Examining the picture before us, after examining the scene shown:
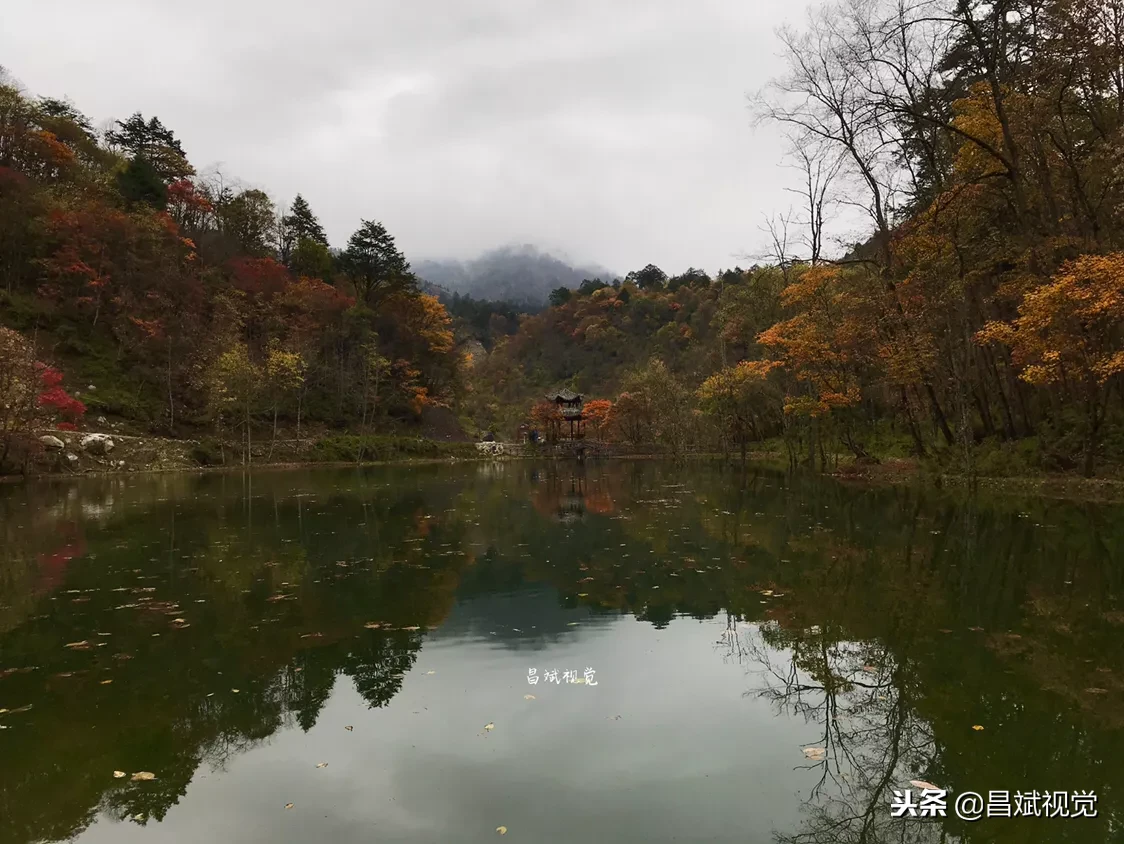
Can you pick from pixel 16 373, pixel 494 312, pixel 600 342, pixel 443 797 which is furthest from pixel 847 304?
pixel 494 312

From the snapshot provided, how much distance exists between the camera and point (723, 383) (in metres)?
28.1

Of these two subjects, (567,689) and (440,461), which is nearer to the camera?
(567,689)

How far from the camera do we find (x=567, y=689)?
16.1 ft

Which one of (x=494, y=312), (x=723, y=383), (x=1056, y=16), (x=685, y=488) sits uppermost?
(x=494, y=312)

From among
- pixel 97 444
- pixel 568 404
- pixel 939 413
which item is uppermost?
pixel 568 404

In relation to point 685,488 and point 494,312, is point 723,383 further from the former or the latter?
point 494,312

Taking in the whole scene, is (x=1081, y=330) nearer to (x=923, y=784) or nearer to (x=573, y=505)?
(x=573, y=505)

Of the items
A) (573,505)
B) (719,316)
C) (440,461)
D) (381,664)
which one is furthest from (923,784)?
(440,461)

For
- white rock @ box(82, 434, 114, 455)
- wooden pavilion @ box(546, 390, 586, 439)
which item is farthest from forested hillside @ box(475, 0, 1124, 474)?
white rock @ box(82, 434, 114, 455)

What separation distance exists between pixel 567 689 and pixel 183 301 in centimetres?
4228

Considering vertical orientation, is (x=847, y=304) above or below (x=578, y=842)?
above

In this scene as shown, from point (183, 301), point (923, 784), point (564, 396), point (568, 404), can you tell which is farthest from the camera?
point (568, 404)

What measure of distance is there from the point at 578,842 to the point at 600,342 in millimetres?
72716

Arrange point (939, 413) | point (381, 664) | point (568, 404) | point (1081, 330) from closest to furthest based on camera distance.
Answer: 1. point (381, 664)
2. point (1081, 330)
3. point (939, 413)
4. point (568, 404)
